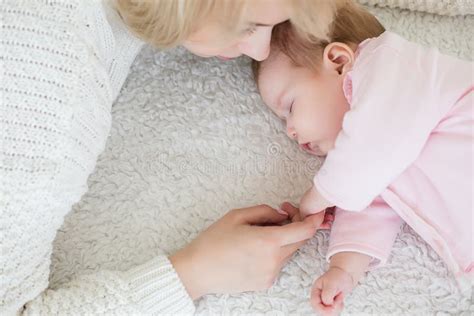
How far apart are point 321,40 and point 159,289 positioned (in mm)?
464

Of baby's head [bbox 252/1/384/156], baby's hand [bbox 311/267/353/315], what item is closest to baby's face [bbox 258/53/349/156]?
baby's head [bbox 252/1/384/156]

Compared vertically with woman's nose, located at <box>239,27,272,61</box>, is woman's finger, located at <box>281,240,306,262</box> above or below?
below

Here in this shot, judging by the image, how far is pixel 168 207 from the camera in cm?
117

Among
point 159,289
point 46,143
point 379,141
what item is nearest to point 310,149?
point 379,141

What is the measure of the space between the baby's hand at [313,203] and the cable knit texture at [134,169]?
0.20 feet

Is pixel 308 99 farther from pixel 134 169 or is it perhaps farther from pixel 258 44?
pixel 134 169

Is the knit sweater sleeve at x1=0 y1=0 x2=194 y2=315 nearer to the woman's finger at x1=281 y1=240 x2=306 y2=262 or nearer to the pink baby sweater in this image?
the woman's finger at x1=281 y1=240 x2=306 y2=262

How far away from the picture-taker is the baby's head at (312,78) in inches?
43.8

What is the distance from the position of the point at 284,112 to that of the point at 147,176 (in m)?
0.26

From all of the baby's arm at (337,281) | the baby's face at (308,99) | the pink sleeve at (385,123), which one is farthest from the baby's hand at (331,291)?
the baby's face at (308,99)

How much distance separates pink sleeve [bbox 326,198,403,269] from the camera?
1.08 meters

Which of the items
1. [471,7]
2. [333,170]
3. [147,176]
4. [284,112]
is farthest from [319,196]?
[471,7]

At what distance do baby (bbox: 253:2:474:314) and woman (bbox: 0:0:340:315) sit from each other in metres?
0.08

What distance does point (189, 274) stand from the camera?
1.06 meters
